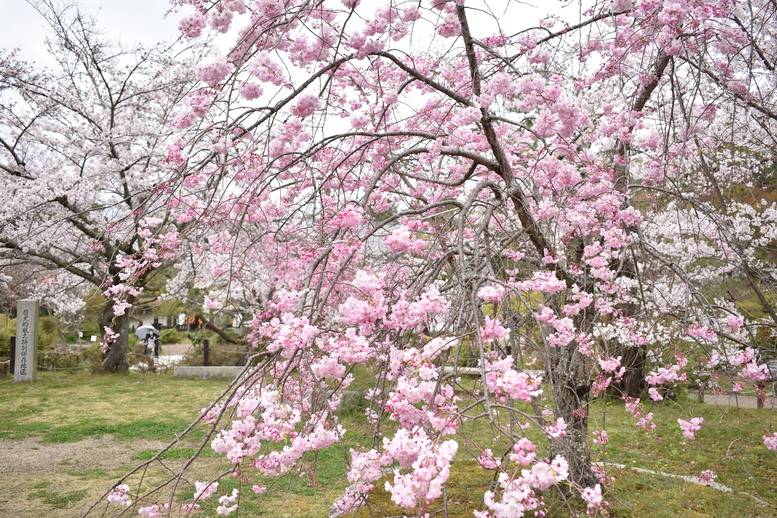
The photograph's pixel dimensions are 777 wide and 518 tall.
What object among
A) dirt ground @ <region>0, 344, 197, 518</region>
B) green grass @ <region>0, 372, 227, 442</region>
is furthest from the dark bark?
dirt ground @ <region>0, 344, 197, 518</region>

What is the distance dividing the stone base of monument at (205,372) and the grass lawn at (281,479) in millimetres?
2325

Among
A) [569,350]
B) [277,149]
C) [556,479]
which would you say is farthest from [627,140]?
[556,479]

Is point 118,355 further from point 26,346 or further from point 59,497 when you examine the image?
point 59,497

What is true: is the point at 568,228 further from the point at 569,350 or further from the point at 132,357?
the point at 132,357

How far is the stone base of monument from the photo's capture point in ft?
39.2

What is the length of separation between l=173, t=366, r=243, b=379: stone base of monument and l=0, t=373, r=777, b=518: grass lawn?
232cm

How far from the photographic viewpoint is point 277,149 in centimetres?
322

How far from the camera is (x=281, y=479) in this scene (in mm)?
4801

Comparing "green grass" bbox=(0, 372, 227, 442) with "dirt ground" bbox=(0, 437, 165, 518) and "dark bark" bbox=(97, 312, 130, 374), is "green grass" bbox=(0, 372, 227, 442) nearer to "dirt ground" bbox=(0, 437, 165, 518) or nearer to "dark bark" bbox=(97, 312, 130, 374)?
"dirt ground" bbox=(0, 437, 165, 518)

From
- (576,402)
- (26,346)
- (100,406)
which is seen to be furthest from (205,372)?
(576,402)

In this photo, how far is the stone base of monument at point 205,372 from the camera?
1196 centimetres

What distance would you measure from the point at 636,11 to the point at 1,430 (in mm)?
7796

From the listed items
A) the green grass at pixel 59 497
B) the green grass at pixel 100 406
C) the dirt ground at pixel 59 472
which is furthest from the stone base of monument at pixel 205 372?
the green grass at pixel 59 497

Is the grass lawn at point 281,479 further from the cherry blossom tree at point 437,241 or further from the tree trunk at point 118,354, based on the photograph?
the tree trunk at point 118,354
